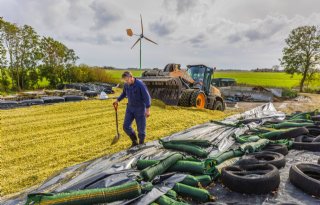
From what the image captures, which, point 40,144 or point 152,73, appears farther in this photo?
point 152,73

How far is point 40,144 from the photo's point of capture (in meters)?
7.01

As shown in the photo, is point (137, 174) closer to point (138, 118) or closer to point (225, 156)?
point (225, 156)

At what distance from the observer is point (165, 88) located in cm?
1329

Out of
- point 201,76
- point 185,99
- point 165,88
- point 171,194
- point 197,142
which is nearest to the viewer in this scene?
point 171,194

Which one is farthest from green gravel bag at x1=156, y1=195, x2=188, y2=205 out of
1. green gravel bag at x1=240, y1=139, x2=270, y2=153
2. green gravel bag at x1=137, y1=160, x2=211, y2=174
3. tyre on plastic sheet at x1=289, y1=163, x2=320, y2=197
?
green gravel bag at x1=240, y1=139, x2=270, y2=153

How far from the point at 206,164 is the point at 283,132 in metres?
2.81

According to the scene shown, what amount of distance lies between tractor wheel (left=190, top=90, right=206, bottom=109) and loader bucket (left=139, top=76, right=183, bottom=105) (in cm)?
69

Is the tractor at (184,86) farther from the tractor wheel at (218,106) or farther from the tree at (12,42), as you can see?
the tree at (12,42)

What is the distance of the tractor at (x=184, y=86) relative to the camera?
12844 millimetres

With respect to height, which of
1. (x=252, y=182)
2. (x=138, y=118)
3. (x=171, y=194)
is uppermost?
(x=138, y=118)

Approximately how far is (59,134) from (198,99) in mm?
7077

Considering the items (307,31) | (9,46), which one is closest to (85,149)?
(9,46)

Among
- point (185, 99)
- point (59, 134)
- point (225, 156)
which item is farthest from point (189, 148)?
point (185, 99)

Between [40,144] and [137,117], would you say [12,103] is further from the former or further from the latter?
[137,117]
